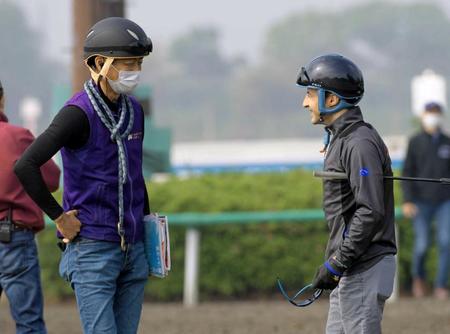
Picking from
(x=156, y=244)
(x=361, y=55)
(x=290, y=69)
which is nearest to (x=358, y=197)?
(x=156, y=244)

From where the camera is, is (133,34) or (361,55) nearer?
(133,34)

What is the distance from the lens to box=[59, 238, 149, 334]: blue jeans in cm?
529

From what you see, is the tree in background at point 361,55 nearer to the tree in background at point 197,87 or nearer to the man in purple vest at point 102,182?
the tree in background at point 197,87

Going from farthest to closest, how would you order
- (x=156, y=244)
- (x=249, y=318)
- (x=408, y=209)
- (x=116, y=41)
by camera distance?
(x=408, y=209) → (x=249, y=318) → (x=156, y=244) → (x=116, y=41)

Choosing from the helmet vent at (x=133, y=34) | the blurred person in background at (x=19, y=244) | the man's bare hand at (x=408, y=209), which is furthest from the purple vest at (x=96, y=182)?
the man's bare hand at (x=408, y=209)

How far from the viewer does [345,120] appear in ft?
17.7

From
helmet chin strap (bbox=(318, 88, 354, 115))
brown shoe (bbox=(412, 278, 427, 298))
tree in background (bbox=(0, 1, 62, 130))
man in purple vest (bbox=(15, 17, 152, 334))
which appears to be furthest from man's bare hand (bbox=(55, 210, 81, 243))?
tree in background (bbox=(0, 1, 62, 130))

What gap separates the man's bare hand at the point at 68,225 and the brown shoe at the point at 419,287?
666 centimetres

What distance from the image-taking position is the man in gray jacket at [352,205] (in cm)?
515

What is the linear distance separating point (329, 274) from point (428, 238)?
21.4 feet

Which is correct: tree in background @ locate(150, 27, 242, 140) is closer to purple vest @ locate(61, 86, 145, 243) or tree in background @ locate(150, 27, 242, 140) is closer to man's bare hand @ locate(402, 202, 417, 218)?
man's bare hand @ locate(402, 202, 417, 218)

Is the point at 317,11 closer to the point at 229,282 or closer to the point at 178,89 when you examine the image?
the point at 178,89

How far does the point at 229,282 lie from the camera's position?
1159 centimetres

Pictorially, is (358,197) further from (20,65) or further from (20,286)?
(20,65)
